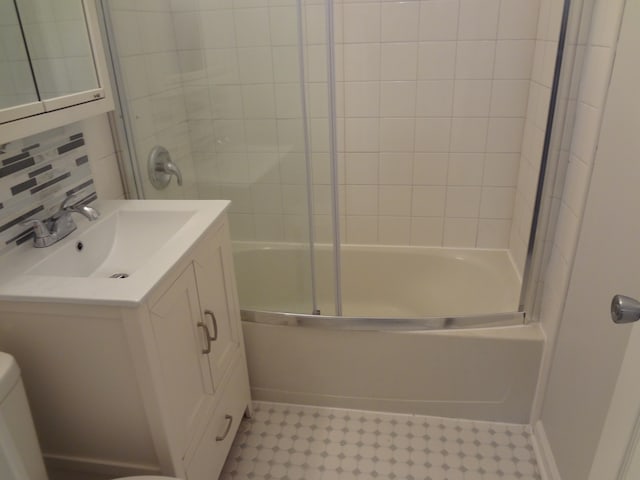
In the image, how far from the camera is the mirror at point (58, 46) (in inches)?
49.8

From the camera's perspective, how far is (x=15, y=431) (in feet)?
3.38

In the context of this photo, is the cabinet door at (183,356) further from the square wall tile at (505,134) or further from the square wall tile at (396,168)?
the square wall tile at (505,134)

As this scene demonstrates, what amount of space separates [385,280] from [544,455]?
106cm

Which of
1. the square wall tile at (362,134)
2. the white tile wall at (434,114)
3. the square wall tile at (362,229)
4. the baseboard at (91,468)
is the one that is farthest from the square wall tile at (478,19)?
the baseboard at (91,468)

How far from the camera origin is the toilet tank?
1.00 metres

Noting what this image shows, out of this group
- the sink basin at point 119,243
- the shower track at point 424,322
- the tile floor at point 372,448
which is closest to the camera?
the sink basin at point 119,243

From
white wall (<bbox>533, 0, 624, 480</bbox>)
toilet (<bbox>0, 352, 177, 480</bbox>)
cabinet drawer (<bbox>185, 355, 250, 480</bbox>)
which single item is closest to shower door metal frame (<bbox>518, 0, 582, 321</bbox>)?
white wall (<bbox>533, 0, 624, 480</bbox>)

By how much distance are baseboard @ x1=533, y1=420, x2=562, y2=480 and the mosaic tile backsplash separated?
178 cm

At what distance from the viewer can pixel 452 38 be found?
209 cm

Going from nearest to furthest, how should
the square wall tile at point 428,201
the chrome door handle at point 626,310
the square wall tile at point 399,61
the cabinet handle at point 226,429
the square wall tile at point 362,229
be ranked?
the chrome door handle at point 626,310, the cabinet handle at point 226,429, the square wall tile at point 399,61, the square wall tile at point 428,201, the square wall tile at point 362,229

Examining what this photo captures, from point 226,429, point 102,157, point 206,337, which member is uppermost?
point 102,157

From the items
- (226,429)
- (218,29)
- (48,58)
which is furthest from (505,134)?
(48,58)

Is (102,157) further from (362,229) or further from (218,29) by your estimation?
(362,229)

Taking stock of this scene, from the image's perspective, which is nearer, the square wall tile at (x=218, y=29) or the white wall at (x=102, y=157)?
the white wall at (x=102, y=157)
